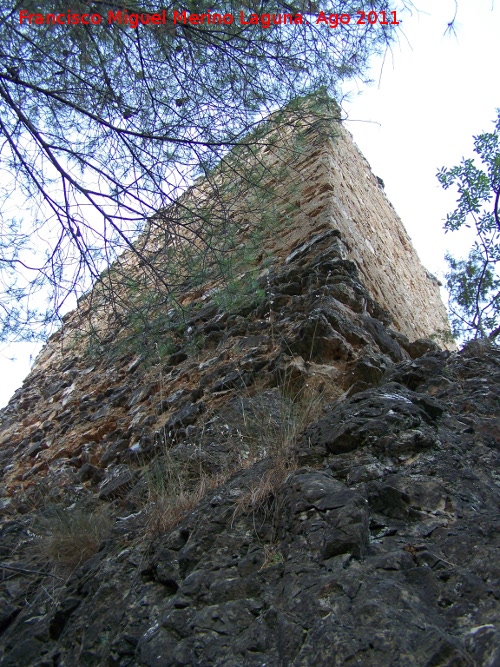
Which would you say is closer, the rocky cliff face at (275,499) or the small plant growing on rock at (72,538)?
the rocky cliff face at (275,499)

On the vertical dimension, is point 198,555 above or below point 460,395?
below

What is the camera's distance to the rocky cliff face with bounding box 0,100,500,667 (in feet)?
5.28

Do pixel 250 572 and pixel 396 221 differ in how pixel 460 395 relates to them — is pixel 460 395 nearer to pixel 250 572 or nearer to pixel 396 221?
pixel 250 572

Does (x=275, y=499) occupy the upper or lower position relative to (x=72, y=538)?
upper

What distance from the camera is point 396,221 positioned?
769 centimetres

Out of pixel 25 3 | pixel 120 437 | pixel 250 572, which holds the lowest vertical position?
pixel 250 572

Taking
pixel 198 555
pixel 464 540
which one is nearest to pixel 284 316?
pixel 198 555

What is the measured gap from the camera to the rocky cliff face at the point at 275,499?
161 centimetres

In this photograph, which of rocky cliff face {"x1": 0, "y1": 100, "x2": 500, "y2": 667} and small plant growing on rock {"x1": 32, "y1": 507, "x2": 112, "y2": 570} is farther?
small plant growing on rock {"x1": 32, "y1": 507, "x2": 112, "y2": 570}

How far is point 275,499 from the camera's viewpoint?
2172 millimetres

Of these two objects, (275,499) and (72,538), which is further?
(72,538)

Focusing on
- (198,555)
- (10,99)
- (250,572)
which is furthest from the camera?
(10,99)

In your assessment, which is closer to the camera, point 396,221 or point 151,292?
point 151,292

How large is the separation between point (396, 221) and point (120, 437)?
16.2 feet
